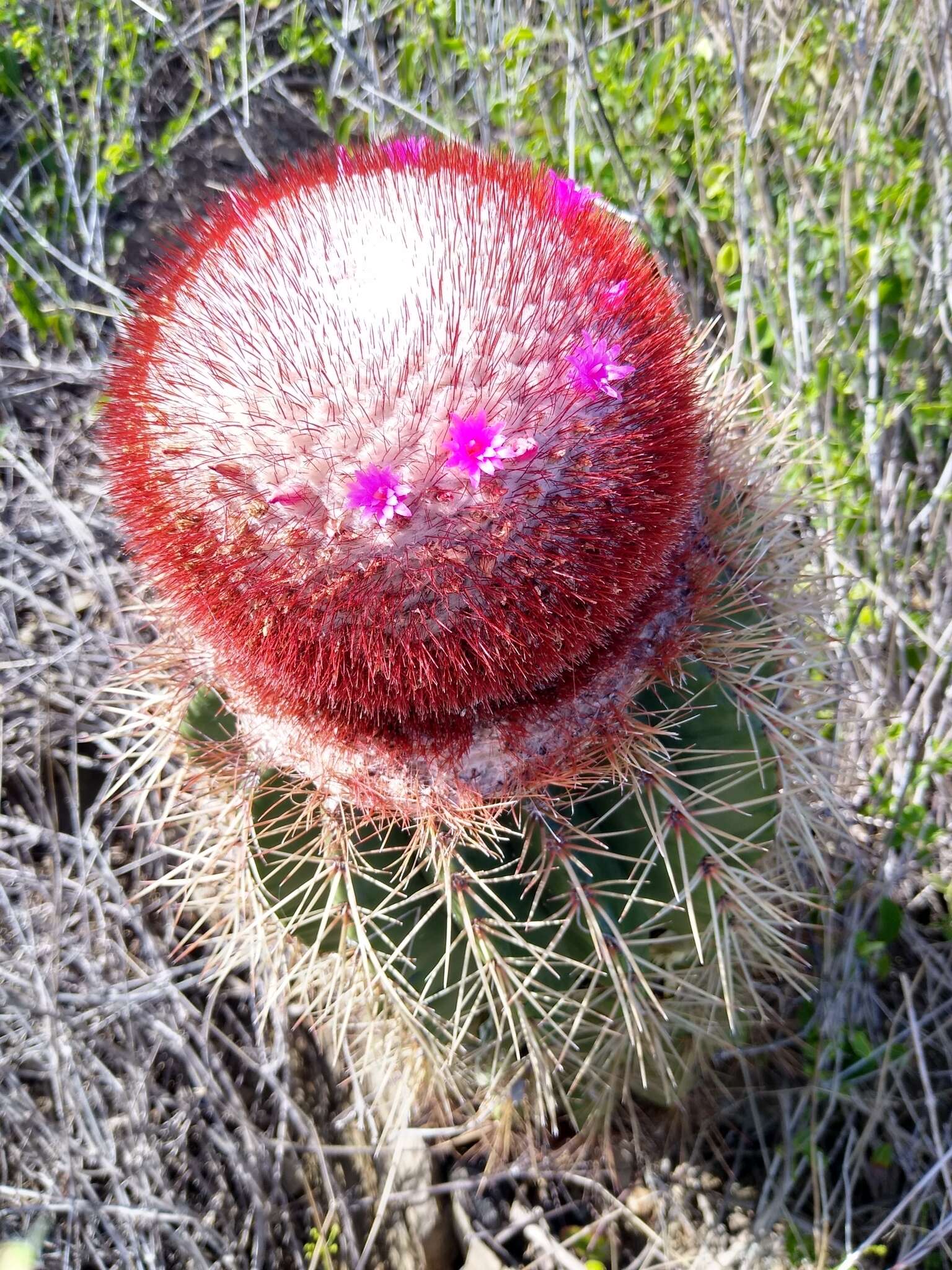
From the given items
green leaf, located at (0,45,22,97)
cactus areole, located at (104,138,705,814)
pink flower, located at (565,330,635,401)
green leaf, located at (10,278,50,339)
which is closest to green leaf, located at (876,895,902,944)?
cactus areole, located at (104,138,705,814)

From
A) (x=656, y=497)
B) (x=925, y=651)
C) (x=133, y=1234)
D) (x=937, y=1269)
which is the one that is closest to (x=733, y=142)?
(x=925, y=651)

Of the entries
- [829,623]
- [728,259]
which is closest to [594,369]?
[829,623]

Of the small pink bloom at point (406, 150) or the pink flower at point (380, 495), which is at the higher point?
the small pink bloom at point (406, 150)

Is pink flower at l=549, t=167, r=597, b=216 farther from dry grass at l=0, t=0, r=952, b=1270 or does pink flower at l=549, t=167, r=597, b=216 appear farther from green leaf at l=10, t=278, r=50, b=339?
green leaf at l=10, t=278, r=50, b=339

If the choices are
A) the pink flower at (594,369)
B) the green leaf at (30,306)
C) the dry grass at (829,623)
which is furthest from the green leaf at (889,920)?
the green leaf at (30,306)

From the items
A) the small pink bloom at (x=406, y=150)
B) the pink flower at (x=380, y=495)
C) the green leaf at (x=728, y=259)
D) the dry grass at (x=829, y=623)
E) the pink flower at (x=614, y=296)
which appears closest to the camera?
the pink flower at (x=380, y=495)

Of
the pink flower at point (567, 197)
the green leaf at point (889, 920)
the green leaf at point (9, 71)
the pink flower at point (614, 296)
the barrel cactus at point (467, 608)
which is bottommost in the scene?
the green leaf at point (889, 920)

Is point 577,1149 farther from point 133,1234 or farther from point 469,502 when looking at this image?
point 469,502

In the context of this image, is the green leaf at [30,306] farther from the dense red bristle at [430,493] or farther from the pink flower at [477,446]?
the pink flower at [477,446]
